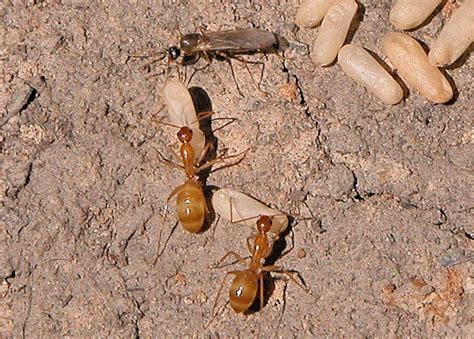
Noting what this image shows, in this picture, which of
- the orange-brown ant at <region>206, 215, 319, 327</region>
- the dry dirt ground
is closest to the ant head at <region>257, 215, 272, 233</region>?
the orange-brown ant at <region>206, 215, 319, 327</region>

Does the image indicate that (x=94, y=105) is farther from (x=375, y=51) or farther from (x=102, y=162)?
(x=375, y=51)

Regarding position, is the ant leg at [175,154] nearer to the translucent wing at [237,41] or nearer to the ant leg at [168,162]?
the ant leg at [168,162]

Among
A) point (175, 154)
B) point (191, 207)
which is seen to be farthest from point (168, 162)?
point (191, 207)

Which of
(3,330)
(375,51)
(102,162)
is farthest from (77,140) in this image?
(375,51)

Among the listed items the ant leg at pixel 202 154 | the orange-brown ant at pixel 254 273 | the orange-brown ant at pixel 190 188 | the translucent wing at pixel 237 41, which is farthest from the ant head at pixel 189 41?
the orange-brown ant at pixel 254 273

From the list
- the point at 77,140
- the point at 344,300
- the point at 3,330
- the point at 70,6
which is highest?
the point at 70,6

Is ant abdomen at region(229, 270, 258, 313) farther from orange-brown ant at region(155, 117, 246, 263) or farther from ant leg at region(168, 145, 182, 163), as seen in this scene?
ant leg at region(168, 145, 182, 163)
